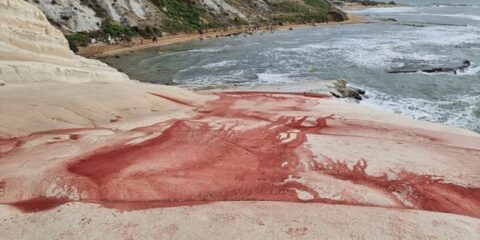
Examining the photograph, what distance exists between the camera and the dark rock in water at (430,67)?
1289 inches

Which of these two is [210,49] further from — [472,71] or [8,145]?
[8,145]

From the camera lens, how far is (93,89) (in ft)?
53.4

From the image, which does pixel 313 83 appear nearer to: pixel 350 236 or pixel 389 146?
pixel 389 146

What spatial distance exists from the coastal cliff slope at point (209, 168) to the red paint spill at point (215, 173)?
0.13 feet

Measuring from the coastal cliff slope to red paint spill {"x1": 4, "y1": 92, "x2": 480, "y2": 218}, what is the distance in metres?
Result: 0.04

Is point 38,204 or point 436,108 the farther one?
point 436,108

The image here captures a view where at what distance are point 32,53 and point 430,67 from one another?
90.7 feet

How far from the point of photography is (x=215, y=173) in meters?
10.4

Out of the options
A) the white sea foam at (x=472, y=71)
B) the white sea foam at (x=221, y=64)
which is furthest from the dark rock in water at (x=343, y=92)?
the white sea foam at (x=221, y=64)

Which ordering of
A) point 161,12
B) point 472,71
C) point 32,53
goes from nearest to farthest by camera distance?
1. point 32,53
2. point 472,71
3. point 161,12

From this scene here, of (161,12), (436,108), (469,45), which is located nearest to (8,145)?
(436,108)

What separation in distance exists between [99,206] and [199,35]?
55.7 m

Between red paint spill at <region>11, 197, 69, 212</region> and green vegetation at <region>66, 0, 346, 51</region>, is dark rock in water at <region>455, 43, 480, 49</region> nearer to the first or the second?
green vegetation at <region>66, 0, 346, 51</region>

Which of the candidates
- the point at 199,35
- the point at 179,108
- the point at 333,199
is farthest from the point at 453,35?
the point at 333,199
